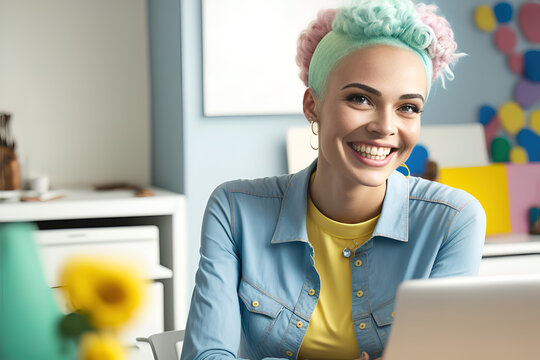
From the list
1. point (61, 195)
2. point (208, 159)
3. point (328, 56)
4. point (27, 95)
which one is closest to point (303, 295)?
point (328, 56)

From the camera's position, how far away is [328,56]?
1.38 m

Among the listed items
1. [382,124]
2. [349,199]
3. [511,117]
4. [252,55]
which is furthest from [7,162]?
[511,117]

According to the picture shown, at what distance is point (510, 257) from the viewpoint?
2.74 metres

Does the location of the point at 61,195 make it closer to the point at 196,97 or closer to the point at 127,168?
the point at 127,168

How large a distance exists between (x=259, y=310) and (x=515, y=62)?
94.8 inches

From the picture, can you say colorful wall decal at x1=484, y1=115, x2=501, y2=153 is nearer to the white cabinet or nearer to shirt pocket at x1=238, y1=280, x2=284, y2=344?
the white cabinet

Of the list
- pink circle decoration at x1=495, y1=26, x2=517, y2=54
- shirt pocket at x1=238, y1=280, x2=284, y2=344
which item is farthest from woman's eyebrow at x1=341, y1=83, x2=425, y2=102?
pink circle decoration at x1=495, y1=26, x2=517, y2=54

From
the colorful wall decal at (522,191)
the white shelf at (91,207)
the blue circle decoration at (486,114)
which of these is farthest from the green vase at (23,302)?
the blue circle decoration at (486,114)

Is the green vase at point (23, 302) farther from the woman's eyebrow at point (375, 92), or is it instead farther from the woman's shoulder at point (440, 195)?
the woman's shoulder at point (440, 195)

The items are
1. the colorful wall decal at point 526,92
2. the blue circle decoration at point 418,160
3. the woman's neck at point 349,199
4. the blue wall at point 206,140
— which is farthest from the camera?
the colorful wall decal at point 526,92

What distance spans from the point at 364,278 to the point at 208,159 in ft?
5.26

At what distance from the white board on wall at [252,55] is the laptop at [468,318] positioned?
87.3 inches

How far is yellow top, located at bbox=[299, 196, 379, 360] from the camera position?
133 centimetres

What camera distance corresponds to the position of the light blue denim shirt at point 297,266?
132 cm
